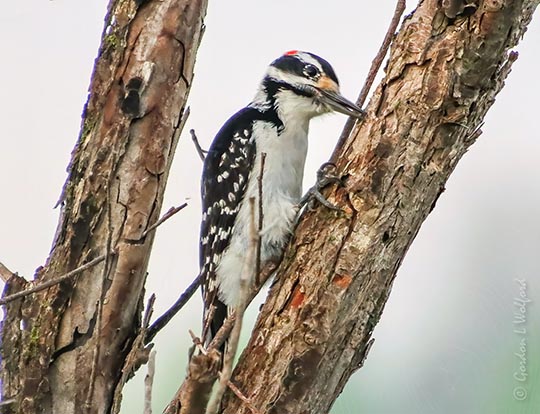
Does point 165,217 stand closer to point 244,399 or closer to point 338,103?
point 244,399

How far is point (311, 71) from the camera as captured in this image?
307cm

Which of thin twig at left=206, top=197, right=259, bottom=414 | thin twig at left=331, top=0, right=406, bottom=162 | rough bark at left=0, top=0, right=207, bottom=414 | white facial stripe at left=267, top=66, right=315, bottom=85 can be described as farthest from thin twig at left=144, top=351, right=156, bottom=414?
white facial stripe at left=267, top=66, right=315, bottom=85

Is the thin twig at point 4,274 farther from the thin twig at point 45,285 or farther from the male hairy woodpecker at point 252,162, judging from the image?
the male hairy woodpecker at point 252,162

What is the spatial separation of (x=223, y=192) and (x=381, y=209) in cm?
106

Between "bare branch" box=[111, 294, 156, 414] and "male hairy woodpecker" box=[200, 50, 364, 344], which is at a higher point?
"male hairy woodpecker" box=[200, 50, 364, 344]

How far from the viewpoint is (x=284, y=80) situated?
3145mm

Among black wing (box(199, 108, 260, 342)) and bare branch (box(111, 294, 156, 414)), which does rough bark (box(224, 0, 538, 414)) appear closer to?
bare branch (box(111, 294, 156, 414))

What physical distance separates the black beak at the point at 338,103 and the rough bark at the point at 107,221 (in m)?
0.53

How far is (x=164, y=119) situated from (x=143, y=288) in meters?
0.52

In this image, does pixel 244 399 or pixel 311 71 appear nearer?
pixel 244 399

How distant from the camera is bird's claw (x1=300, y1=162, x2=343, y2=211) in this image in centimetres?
232

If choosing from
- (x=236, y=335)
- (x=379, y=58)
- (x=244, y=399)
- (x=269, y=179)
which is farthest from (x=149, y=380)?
(x=269, y=179)

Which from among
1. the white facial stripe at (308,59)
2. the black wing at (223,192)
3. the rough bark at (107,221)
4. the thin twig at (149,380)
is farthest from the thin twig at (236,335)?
the white facial stripe at (308,59)

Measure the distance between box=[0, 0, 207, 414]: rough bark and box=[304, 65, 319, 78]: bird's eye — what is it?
68 cm
